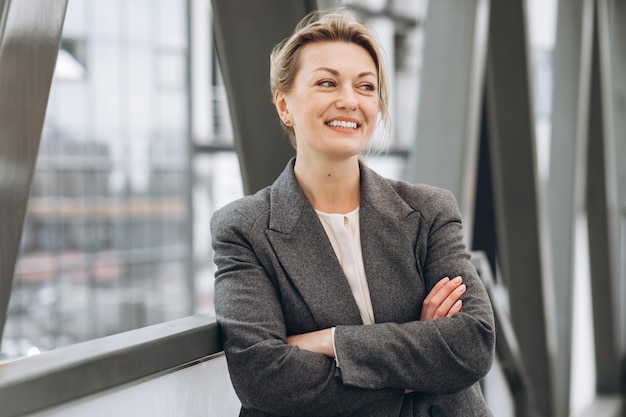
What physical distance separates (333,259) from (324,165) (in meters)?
0.17

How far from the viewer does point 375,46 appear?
4.58ft

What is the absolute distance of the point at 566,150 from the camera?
13.6 feet

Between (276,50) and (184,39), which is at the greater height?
(184,39)

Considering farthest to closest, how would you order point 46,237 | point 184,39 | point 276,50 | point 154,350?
point 46,237 → point 184,39 → point 276,50 → point 154,350

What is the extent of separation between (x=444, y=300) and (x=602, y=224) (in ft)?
11.6

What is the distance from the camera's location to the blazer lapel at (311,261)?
1.30m

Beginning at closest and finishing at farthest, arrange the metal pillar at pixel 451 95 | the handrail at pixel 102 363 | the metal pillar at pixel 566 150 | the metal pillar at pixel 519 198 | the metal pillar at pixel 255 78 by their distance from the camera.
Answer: the handrail at pixel 102 363 → the metal pillar at pixel 255 78 → the metal pillar at pixel 451 95 → the metal pillar at pixel 519 198 → the metal pillar at pixel 566 150

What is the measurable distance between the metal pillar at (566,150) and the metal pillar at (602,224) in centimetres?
31

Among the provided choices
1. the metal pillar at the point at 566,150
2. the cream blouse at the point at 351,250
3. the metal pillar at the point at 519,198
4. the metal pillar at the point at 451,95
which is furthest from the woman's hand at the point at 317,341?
the metal pillar at the point at 566,150

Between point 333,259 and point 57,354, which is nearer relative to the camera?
point 57,354

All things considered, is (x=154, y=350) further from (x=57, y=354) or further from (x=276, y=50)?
(x=276, y=50)

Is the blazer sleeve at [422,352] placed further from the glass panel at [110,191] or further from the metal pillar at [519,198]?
the glass panel at [110,191]

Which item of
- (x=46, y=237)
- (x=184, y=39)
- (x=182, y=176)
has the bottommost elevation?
(x=46, y=237)

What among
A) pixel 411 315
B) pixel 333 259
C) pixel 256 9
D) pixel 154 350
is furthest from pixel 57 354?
pixel 256 9
